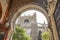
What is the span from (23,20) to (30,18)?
1.07 m

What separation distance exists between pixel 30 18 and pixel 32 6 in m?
15.2

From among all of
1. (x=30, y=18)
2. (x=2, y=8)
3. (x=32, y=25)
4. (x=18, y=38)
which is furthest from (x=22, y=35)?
(x=2, y=8)

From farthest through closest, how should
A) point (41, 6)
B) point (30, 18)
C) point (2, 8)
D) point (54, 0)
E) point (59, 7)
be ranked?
point (30, 18) < point (41, 6) < point (2, 8) < point (54, 0) < point (59, 7)

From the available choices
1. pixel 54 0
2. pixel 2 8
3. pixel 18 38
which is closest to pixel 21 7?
pixel 2 8

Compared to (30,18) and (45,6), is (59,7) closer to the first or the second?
(45,6)

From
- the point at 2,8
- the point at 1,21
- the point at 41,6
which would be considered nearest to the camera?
the point at 2,8

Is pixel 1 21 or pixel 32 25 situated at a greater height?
pixel 32 25

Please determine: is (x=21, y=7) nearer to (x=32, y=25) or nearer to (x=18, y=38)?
(x=18, y=38)

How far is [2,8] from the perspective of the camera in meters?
6.52

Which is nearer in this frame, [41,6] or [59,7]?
[59,7]

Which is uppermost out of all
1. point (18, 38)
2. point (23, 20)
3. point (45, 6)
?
point (23, 20)

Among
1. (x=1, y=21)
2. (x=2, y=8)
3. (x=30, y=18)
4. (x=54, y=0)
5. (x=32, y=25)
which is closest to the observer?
(x=54, y=0)

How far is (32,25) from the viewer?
21.7m

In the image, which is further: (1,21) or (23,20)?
(23,20)
